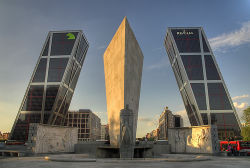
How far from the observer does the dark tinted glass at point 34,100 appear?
69.5 m

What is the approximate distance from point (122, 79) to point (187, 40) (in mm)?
66778

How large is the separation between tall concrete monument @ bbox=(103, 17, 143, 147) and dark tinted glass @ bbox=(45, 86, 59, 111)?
54.5m

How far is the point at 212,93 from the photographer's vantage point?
228ft

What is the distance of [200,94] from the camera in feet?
224

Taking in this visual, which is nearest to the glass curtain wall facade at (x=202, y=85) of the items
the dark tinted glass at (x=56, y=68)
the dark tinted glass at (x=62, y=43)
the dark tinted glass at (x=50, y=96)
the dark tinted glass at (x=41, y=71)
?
the dark tinted glass at (x=62, y=43)

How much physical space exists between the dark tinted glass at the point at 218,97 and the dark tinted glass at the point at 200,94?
2336 mm

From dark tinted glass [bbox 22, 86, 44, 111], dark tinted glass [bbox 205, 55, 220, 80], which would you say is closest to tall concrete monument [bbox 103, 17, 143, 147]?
dark tinted glass [bbox 22, 86, 44, 111]

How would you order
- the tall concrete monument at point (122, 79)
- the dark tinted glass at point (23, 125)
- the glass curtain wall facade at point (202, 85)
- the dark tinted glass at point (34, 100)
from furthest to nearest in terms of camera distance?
the dark tinted glass at point (34, 100)
the dark tinted glass at point (23, 125)
the glass curtain wall facade at point (202, 85)
the tall concrete monument at point (122, 79)

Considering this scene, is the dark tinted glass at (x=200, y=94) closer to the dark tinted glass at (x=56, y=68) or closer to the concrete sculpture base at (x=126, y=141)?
the dark tinted glass at (x=56, y=68)

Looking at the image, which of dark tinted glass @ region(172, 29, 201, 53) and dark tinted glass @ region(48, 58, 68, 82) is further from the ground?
dark tinted glass @ region(172, 29, 201, 53)

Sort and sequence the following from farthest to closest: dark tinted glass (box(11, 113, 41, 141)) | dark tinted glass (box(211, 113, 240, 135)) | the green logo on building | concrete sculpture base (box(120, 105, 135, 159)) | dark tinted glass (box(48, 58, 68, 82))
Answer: the green logo on building, dark tinted glass (box(48, 58, 68, 82)), dark tinted glass (box(11, 113, 41, 141)), dark tinted glass (box(211, 113, 240, 135)), concrete sculpture base (box(120, 105, 135, 159))

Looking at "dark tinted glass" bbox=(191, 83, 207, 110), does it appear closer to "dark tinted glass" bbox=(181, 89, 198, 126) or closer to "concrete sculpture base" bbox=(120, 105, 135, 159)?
"dark tinted glass" bbox=(181, 89, 198, 126)

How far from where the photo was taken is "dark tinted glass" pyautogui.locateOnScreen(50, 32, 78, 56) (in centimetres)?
7656

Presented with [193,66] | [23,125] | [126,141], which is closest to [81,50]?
[23,125]
